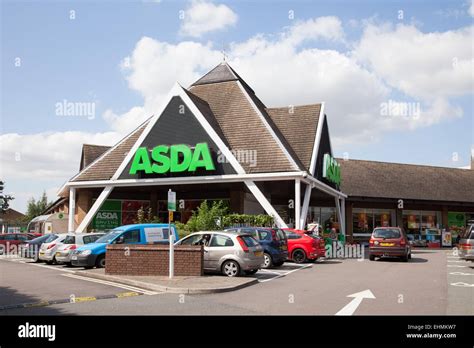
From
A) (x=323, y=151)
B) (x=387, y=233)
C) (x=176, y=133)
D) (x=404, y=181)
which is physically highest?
(x=176, y=133)

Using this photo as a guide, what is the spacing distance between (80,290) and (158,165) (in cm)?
1749

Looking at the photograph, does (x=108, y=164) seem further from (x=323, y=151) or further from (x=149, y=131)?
(x=323, y=151)

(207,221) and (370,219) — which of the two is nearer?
(207,221)

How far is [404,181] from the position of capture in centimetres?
4528

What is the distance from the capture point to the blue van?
18547 mm

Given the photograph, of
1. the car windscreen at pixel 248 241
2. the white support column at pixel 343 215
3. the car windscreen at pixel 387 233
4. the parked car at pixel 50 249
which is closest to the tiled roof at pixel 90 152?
the parked car at pixel 50 249

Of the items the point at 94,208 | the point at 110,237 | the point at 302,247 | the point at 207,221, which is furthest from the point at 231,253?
the point at 94,208

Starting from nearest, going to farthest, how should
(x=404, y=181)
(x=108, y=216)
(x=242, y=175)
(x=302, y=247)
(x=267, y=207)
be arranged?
(x=302, y=247) < (x=267, y=207) < (x=242, y=175) < (x=108, y=216) < (x=404, y=181)

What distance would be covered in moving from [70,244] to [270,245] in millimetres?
8890

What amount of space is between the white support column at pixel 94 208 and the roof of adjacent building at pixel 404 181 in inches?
806

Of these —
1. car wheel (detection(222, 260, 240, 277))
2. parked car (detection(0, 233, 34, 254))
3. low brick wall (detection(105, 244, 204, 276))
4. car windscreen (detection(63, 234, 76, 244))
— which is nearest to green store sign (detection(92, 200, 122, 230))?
parked car (detection(0, 233, 34, 254))

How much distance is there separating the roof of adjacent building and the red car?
21065 mm

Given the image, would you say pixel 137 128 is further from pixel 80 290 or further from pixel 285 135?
pixel 80 290

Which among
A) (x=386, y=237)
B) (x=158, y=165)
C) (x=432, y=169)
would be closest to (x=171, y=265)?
(x=386, y=237)
